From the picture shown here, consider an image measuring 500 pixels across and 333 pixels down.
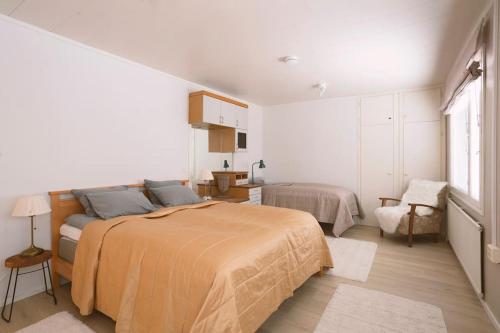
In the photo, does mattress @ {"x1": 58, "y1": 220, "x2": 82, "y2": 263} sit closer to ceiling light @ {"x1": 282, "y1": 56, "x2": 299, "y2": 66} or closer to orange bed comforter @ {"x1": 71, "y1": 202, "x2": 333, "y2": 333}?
orange bed comforter @ {"x1": 71, "y1": 202, "x2": 333, "y2": 333}

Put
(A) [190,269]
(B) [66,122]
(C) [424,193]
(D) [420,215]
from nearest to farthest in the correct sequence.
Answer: (A) [190,269]
(B) [66,122]
(D) [420,215]
(C) [424,193]

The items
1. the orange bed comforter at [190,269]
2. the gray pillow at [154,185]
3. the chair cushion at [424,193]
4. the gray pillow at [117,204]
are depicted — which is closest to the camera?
the orange bed comforter at [190,269]

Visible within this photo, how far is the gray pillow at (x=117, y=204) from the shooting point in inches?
96.9

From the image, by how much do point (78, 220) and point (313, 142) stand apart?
14.3 ft

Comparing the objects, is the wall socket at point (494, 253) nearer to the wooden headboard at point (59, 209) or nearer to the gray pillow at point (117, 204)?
the gray pillow at point (117, 204)

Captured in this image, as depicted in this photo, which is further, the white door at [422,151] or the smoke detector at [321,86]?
the white door at [422,151]

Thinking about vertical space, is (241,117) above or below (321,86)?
below

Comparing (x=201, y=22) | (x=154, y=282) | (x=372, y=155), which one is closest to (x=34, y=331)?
(x=154, y=282)

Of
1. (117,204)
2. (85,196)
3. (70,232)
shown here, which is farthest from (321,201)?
(70,232)

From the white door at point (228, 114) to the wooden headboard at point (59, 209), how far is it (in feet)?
7.79

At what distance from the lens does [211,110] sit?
405cm

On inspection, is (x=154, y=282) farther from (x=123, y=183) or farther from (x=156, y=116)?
(x=156, y=116)

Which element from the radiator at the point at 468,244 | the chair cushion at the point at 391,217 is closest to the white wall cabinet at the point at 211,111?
the chair cushion at the point at 391,217

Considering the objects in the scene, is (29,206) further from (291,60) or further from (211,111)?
(291,60)
